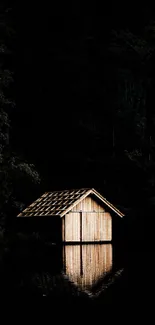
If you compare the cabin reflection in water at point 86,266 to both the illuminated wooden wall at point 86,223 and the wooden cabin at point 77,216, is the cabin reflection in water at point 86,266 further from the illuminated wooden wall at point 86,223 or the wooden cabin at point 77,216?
the illuminated wooden wall at point 86,223

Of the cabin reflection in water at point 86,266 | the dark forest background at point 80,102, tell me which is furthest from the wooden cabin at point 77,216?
the dark forest background at point 80,102

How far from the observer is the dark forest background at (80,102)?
58531mm

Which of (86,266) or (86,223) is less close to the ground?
(86,223)

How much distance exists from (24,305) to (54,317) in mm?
2139

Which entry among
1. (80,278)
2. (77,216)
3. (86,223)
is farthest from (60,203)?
(80,278)

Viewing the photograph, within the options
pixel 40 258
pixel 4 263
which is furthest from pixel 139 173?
pixel 4 263

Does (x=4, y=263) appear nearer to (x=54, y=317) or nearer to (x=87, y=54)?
(x=54, y=317)

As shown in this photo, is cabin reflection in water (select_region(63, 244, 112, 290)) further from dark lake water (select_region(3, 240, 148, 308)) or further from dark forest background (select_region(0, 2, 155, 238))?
dark forest background (select_region(0, 2, 155, 238))

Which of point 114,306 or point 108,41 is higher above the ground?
point 108,41

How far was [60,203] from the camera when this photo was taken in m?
43.2

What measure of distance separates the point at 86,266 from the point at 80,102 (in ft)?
109

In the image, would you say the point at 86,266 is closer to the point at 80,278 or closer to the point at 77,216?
the point at 80,278

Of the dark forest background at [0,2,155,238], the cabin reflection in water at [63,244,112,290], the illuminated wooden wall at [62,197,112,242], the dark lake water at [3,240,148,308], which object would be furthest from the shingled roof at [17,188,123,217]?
the dark forest background at [0,2,155,238]

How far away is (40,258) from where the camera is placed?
3416 centimetres
